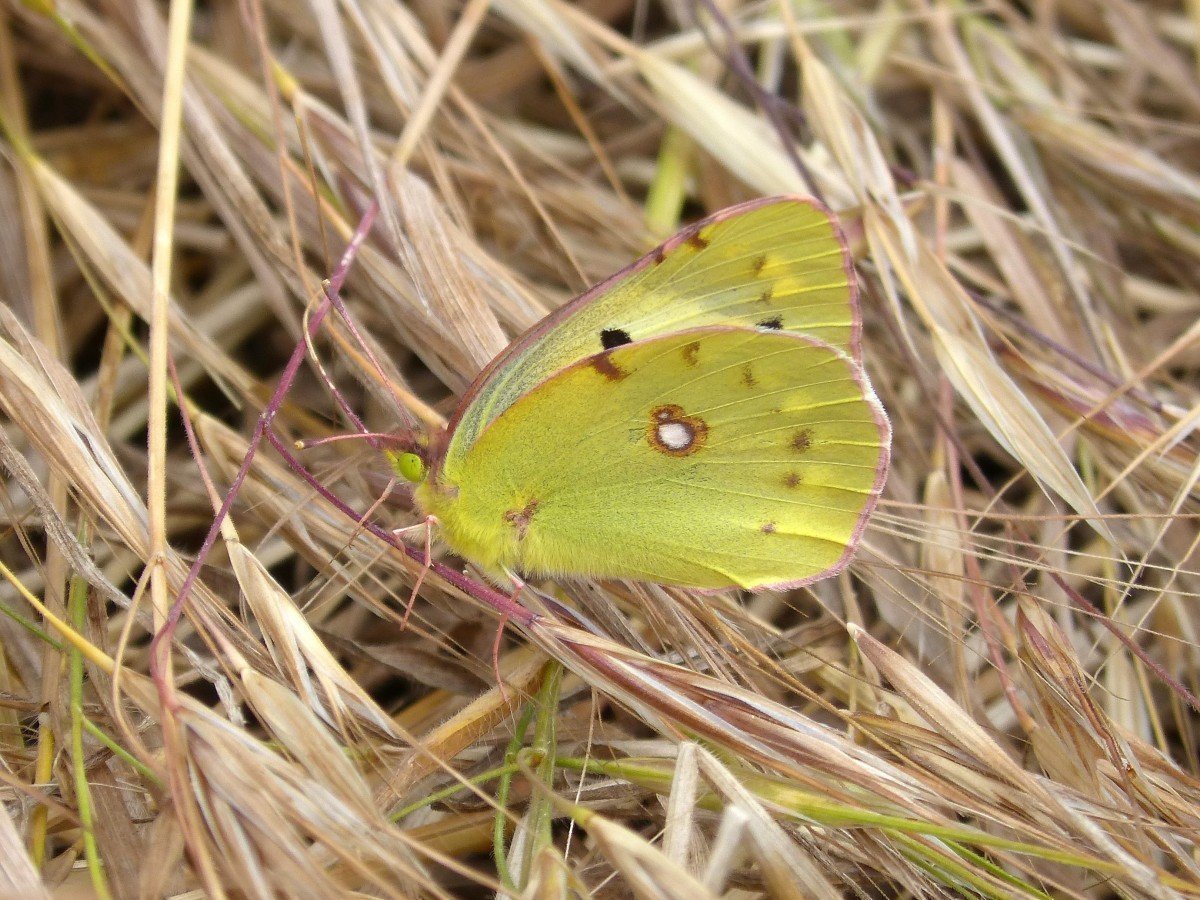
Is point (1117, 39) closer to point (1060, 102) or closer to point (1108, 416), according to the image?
point (1060, 102)

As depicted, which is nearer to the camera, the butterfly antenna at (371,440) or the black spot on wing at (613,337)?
the butterfly antenna at (371,440)

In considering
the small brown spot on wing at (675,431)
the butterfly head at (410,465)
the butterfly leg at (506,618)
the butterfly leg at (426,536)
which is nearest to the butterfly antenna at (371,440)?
the butterfly head at (410,465)

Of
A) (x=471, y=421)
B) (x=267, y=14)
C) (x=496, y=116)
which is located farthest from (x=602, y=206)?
(x=267, y=14)

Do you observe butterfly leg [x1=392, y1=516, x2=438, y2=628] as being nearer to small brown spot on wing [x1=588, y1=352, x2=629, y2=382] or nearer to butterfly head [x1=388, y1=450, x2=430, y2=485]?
butterfly head [x1=388, y1=450, x2=430, y2=485]

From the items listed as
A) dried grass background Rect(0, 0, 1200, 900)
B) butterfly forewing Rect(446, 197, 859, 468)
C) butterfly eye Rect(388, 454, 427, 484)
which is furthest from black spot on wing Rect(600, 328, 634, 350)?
butterfly eye Rect(388, 454, 427, 484)

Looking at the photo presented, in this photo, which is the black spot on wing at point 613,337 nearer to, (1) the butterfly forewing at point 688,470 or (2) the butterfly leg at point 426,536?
(1) the butterfly forewing at point 688,470

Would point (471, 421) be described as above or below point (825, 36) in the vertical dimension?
below

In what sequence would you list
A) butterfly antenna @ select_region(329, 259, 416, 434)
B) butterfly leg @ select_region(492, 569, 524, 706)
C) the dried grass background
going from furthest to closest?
butterfly antenna @ select_region(329, 259, 416, 434)
butterfly leg @ select_region(492, 569, 524, 706)
the dried grass background
